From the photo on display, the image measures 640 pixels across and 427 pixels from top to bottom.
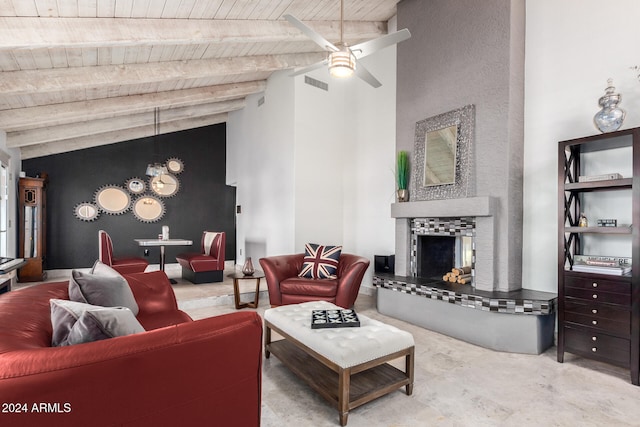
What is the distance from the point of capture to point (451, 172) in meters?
3.75

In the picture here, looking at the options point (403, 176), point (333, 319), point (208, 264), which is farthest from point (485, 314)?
point (208, 264)

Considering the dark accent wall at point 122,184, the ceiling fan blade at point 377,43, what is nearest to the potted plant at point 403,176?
the ceiling fan blade at point 377,43

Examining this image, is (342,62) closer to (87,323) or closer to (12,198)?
(87,323)

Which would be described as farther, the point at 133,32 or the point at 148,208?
the point at 148,208

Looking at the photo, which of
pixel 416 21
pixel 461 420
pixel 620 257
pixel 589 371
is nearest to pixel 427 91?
pixel 416 21

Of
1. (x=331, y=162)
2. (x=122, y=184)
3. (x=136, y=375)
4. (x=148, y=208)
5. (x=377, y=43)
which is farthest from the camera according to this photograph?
(x=148, y=208)

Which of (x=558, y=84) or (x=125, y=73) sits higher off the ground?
(x=125, y=73)

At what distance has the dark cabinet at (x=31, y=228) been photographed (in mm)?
5598

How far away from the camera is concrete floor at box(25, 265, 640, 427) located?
1.95 m

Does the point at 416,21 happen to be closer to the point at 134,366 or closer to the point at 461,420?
the point at 461,420

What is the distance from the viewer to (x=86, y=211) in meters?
6.74

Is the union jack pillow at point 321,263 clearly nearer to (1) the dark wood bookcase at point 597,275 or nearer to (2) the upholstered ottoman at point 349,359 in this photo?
(2) the upholstered ottoman at point 349,359

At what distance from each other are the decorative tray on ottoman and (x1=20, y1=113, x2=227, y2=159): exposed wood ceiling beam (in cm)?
642

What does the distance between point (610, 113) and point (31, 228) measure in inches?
320
